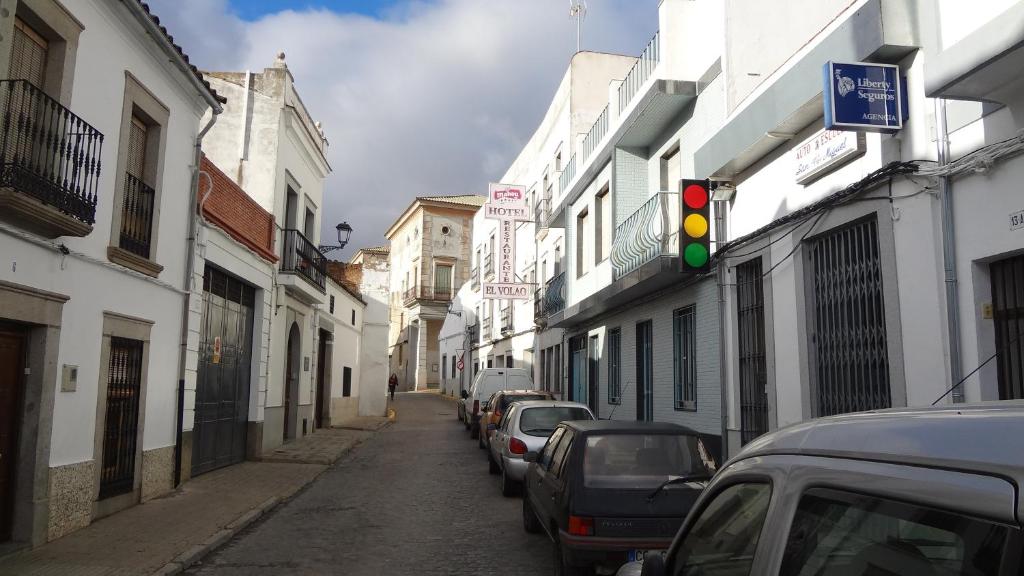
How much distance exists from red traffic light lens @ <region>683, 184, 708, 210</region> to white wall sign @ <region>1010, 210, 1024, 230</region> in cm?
515

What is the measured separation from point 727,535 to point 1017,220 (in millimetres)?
5130

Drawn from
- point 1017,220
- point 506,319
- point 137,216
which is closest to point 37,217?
point 137,216

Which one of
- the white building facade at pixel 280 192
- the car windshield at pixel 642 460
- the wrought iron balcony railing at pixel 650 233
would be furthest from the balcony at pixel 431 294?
the car windshield at pixel 642 460

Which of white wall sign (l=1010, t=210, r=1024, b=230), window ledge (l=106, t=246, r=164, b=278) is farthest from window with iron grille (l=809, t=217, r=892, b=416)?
window ledge (l=106, t=246, r=164, b=278)

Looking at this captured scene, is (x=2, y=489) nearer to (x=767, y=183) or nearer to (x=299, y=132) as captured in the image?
(x=767, y=183)

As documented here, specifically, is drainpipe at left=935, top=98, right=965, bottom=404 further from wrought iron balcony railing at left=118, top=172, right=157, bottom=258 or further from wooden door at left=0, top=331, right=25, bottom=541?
wrought iron balcony railing at left=118, top=172, right=157, bottom=258

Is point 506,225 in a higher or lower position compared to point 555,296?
higher

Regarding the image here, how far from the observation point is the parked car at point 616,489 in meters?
5.77

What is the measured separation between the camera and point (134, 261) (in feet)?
30.9

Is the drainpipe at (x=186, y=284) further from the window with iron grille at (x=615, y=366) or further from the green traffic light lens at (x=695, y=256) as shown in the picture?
the window with iron grille at (x=615, y=366)

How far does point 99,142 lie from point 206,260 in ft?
13.1

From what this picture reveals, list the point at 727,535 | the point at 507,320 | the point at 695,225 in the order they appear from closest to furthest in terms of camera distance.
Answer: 1. the point at 727,535
2. the point at 695,225
3. the point at 507,320

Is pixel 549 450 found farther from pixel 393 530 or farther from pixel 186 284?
pixel 186 284

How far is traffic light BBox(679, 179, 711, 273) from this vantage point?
10953mm
